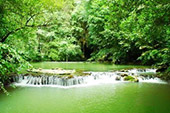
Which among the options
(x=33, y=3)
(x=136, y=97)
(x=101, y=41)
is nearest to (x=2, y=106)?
(x=33, y=3)

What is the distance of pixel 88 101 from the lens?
6043 mm

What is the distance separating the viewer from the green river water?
526cm

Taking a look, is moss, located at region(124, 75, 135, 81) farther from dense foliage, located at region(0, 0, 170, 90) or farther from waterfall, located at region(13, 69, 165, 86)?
dense foliage, located at region(0, 0, 170, 90)

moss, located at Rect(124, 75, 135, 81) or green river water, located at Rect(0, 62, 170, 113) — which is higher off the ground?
moss, located at Rect(124, 75, 135, 81)

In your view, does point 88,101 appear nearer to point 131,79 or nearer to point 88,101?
point 88,101

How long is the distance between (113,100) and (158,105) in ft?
4.90

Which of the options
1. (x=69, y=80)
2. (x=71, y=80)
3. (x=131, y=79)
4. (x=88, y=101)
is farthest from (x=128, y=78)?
(x=88, y=101)

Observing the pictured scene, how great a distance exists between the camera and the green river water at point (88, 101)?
5262 mm

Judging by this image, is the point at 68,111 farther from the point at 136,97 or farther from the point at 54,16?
the point at 54,16

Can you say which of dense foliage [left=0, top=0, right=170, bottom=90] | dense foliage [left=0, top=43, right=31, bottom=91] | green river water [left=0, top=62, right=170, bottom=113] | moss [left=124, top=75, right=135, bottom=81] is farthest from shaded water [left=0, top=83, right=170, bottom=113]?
dense foliage [left=0, top=43, right=31, bottom=91]

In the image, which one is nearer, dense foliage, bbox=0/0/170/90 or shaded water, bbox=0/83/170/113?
dense foliage, bbox=0/0/170/90

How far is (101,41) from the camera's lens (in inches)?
885

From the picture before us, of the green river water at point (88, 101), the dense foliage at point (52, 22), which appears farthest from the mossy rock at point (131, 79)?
the dense foliage at point (52, 22)

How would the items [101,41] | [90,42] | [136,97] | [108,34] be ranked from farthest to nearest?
[90,42], [101,41], [108,34], [136,97]
